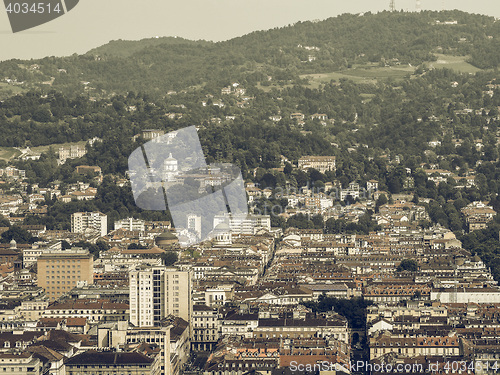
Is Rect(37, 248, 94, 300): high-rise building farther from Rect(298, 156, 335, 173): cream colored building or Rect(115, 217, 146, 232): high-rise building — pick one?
Rect(298, 156, 335, 173): cream colored building

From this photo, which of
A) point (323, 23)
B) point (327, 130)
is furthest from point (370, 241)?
point (323, 23)

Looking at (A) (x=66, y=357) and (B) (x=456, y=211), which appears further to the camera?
(B) (x=456, y=211)

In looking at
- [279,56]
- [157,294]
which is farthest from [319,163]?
[279,56]

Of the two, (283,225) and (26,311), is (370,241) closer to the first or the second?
(283,225)

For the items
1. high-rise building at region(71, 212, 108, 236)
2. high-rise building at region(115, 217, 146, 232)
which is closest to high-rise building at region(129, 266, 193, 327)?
high-rise building at region(115, 217, 146, 232)

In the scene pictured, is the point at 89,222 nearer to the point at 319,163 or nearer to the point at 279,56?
the point at 319,163

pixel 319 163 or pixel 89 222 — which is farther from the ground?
pixel 89 222
